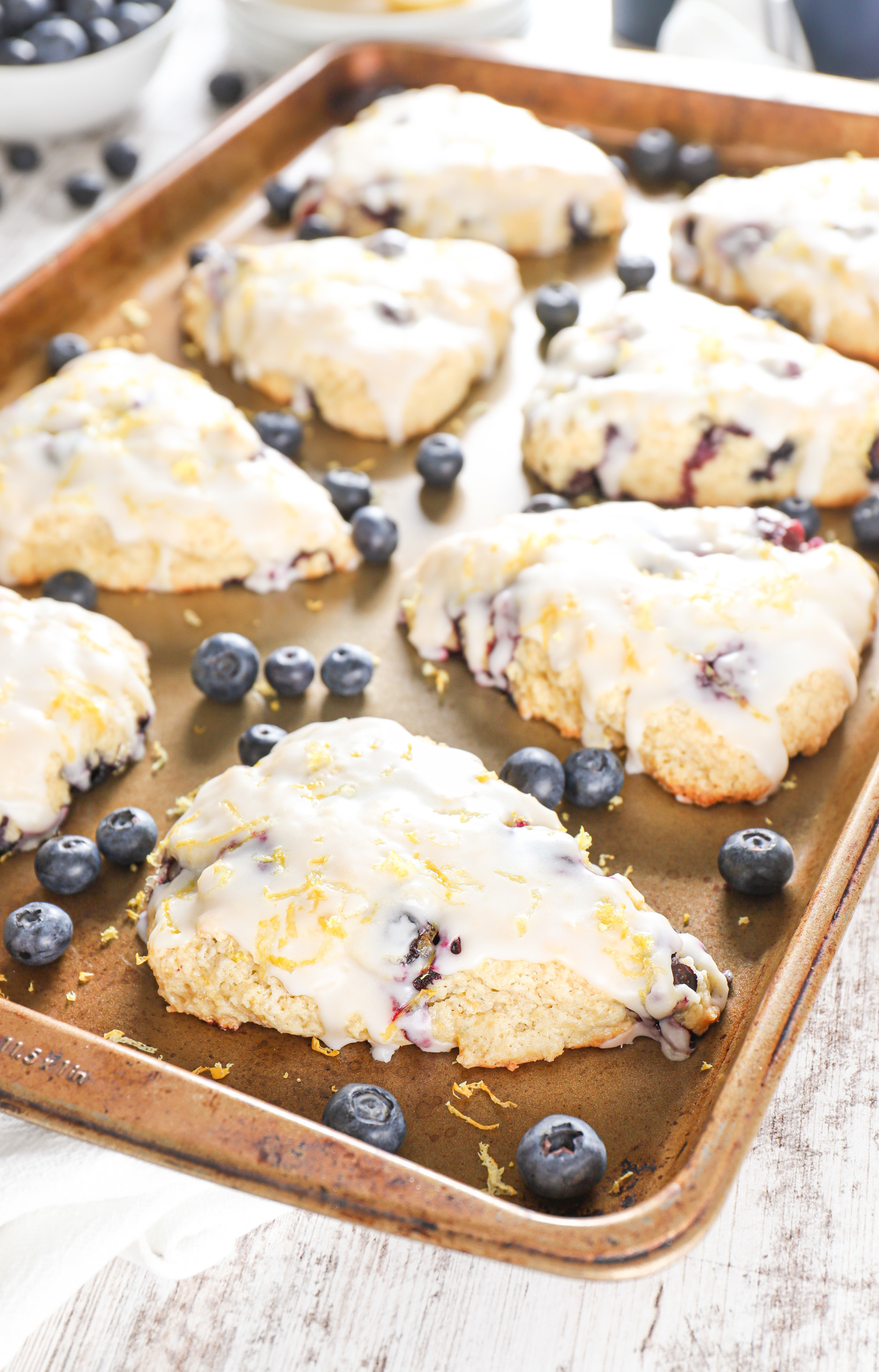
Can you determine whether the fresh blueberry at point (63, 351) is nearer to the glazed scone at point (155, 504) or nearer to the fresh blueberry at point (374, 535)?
the glazed scone at point (155, 504)

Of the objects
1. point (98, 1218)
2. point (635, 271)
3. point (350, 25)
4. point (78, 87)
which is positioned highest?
point (350, 25)

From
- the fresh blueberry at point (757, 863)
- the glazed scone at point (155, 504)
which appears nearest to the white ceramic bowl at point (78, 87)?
the glazed scone at point (155, 504)

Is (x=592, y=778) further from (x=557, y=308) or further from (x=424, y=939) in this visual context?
(x=557, y=308)

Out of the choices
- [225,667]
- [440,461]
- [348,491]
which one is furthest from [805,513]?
[225,667]

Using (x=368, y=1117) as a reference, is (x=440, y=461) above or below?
above

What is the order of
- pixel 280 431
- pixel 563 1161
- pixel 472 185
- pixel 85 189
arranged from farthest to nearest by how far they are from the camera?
pixel 85 189
pixel 472 185
pixel 280 431
pixel 563 1161

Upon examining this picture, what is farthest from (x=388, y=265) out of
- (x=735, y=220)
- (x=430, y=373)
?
(x=735, y=220)
